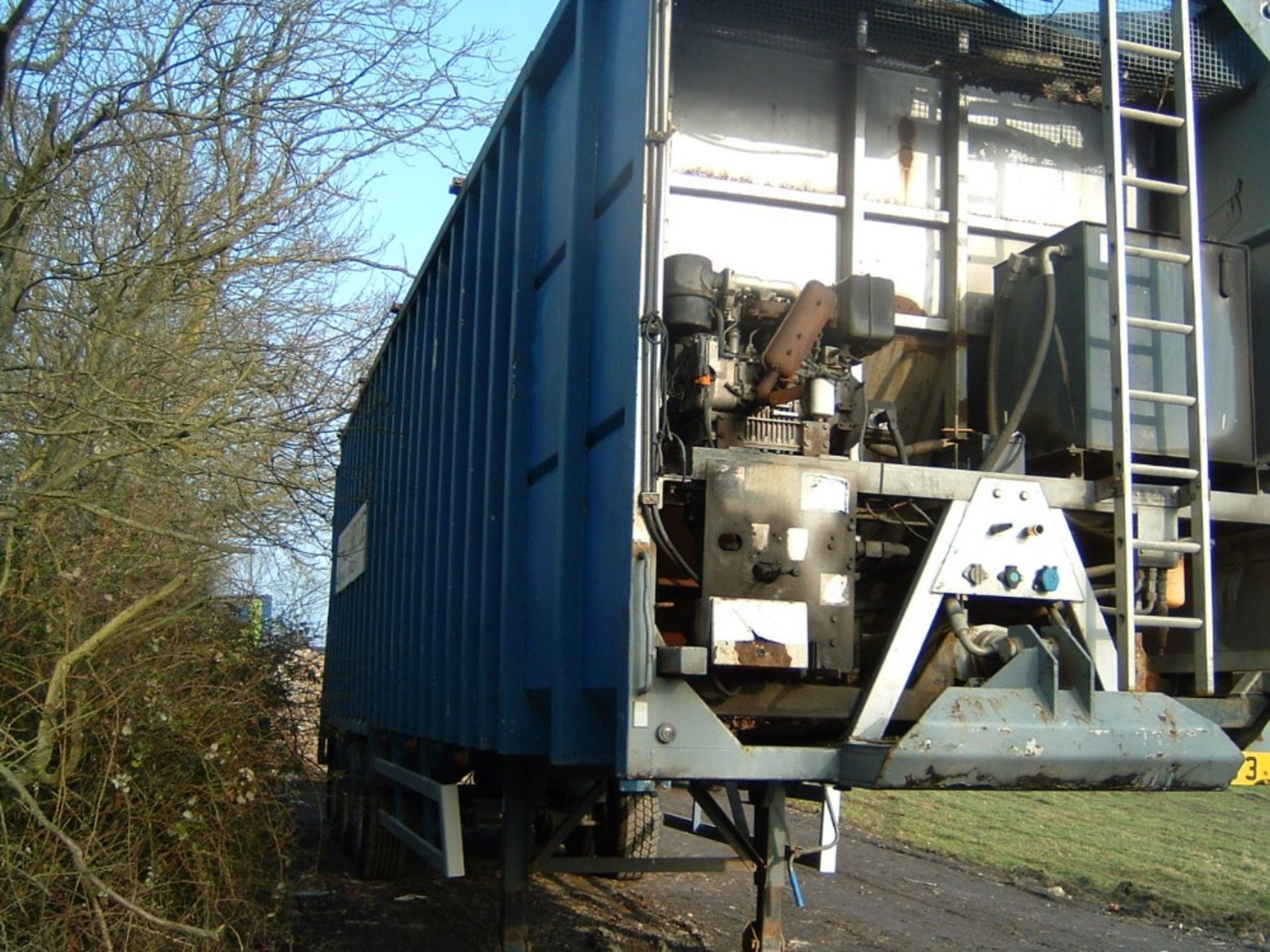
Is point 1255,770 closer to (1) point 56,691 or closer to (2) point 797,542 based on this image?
(2) point 797,542

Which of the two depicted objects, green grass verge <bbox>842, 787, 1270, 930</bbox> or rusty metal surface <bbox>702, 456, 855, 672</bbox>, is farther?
green grass verge <bbox>842, 787, 1270, 930</bbox>

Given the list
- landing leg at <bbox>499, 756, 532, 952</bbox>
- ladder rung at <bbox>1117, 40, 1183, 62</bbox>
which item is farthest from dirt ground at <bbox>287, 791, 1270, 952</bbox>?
ladder rung at <bbox>1117, 40, 1183, 62</bbox>

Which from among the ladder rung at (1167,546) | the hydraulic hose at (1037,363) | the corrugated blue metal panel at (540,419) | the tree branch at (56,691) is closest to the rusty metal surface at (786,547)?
→ the corrugated blue metal panel at (540,419)

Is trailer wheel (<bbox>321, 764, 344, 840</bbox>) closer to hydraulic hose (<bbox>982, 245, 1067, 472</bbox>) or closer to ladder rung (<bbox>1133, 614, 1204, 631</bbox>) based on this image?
hydraulic hose (<bbox>982, 245, 1067, 472</bbox>)

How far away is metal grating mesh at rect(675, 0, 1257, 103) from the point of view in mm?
4980

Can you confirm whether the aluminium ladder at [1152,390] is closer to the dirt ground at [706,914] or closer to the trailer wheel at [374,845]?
the dirt ground at [706,914]

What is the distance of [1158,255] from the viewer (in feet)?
14.1

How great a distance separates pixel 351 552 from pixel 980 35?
6.31 meters

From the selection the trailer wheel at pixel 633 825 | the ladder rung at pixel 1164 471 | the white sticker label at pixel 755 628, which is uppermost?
the ladder rung at pixel 1164 471

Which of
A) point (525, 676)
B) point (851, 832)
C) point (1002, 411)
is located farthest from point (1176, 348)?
point (851, 832)

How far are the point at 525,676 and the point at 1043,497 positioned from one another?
73.3 inches

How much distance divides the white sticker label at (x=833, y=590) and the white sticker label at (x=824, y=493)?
0.66 ft

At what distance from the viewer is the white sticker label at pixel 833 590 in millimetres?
3928

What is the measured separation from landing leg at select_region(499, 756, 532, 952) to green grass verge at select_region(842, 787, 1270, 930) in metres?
3.79
